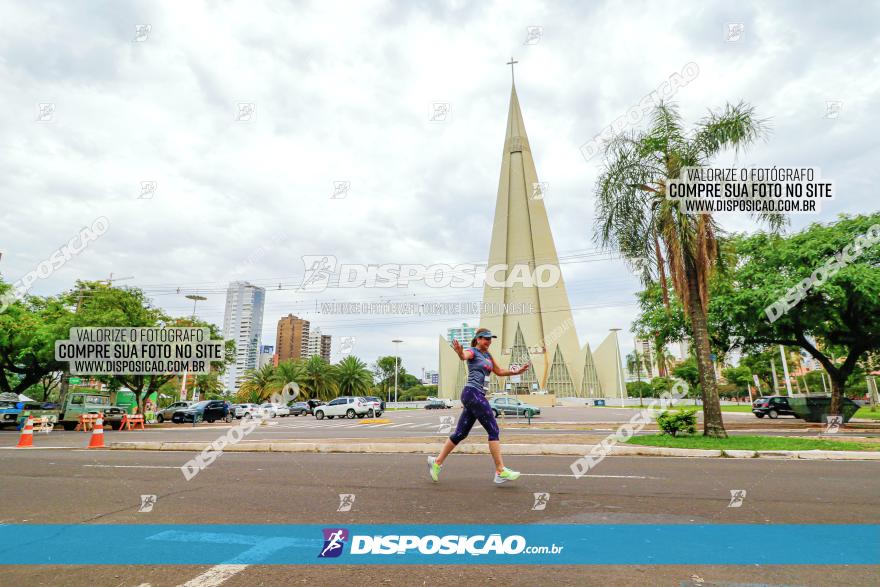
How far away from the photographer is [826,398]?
2239 centimetres

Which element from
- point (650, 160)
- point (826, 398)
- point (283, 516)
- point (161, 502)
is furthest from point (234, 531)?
point (826, 398)

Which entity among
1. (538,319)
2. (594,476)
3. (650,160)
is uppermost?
(538,319)

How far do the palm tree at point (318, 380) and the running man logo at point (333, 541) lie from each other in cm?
5214

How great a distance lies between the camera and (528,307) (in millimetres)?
84375

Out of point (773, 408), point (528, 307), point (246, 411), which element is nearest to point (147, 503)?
point (773, 408)

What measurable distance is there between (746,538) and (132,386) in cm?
3355

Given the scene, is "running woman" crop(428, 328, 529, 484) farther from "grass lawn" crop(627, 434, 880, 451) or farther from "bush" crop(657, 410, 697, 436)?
"bush" crop(657, 410, 697, 436)

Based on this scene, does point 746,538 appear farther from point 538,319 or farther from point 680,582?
point 538,319

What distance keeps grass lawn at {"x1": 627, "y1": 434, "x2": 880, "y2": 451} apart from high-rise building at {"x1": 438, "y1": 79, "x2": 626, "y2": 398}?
67578 mm

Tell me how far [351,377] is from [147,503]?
5279 cm

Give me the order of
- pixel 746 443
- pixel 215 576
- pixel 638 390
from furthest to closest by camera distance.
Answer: pixel 638 390 < pixel 746 443 < pixel 215 576

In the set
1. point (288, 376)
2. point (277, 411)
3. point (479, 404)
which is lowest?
point (277, 411)

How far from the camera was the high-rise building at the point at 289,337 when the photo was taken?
9475 centimetres

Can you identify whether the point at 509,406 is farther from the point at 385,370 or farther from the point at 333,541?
A: the point at 385,370
